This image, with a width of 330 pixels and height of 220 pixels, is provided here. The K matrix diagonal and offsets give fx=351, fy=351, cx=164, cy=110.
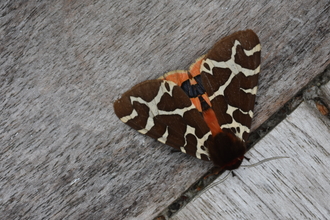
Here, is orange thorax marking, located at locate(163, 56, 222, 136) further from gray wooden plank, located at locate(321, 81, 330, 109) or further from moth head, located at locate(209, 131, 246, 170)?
gray wooden plank, located at locate(321, 81, 330, 109)

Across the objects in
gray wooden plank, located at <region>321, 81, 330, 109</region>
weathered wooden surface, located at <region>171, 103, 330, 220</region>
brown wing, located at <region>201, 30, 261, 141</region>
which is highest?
brown wing, located at <region>201, 30, 261, 141</region>

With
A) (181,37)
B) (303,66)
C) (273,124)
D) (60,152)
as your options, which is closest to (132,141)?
(60,152)

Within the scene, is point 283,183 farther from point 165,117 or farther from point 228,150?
point 165,117

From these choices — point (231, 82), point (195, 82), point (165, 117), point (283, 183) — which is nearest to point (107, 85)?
point (165, 117)

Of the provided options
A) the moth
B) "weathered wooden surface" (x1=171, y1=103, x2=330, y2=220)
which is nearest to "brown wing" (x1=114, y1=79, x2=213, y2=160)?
the moth

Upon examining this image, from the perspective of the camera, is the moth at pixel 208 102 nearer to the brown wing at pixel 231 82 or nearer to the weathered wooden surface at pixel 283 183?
the brown wing at pixel 231 82
